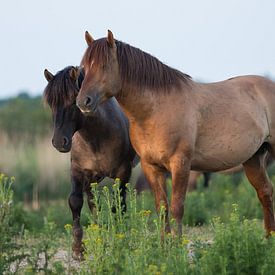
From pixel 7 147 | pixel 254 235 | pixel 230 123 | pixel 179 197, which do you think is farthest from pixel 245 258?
pixel 7 147

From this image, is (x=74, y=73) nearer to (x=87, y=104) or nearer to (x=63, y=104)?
(x=63, y=104)

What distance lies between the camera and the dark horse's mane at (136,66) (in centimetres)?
683

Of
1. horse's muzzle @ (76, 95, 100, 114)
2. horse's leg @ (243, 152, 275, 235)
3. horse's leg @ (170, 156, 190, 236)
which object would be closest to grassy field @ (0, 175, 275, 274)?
horse's muzzle @ (76, 95, 100, 114)

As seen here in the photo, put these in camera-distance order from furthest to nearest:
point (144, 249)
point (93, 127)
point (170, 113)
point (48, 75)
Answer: point (93, 127)
point (48, 75)
point (170, 113)
point (144, 249)

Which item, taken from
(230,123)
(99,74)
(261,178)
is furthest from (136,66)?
(261,178)

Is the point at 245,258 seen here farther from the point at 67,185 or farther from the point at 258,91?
the point at 67,185

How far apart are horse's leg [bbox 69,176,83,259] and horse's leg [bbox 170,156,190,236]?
1.05m

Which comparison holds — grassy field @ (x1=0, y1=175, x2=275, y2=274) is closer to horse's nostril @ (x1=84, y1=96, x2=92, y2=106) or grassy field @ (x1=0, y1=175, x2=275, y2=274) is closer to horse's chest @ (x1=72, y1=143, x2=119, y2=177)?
horse's nostril @ (x1=84, y1=96, x2=92, y2=106)

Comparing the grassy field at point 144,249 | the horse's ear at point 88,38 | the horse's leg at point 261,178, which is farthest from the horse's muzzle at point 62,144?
the horse's leg at point 261,178

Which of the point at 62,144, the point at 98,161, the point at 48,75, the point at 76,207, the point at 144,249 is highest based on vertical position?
the point at 48,75

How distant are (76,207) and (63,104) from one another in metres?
1.09

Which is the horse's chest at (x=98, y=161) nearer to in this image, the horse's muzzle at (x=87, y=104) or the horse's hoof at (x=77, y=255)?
the horse's hoof at (x=77, y=255)

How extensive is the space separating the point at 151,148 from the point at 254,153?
1552 millimetres

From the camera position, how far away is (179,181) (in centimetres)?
713
